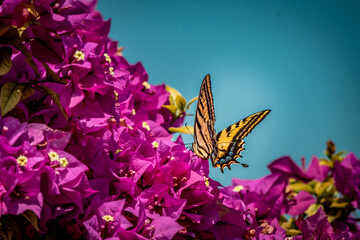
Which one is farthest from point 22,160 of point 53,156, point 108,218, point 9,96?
point 108,218

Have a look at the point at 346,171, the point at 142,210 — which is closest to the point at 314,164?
the point at 346,171

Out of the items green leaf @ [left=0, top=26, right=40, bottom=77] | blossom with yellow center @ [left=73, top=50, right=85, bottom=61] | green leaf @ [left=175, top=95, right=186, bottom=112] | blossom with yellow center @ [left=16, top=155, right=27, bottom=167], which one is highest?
green leaf @ [left=175, top=95, right=186, bottom=112]

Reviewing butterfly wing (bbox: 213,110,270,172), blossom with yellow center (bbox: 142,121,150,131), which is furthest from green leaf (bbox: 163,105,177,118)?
blossom with yellow center (bbox: 142,121,150,131)

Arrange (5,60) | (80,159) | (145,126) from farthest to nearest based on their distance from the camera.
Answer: (145,126)
(80,159)
(5,60)

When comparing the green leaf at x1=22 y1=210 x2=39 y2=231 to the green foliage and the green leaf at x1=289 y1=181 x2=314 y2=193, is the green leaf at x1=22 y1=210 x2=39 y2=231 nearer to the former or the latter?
the green foliage

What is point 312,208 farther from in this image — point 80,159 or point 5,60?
point 5,60

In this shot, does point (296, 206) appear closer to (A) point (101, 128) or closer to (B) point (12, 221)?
(A) point (101, 128)
